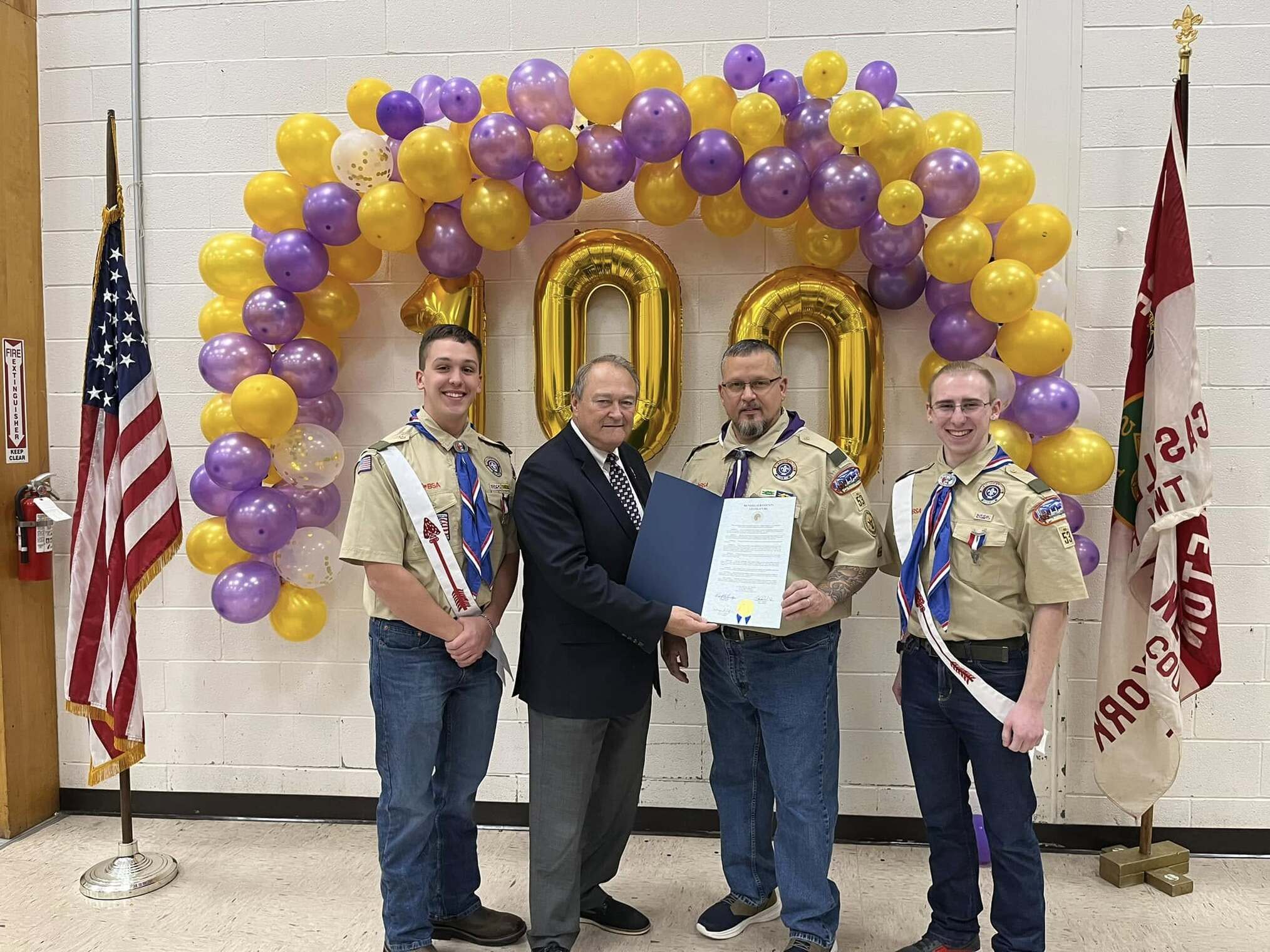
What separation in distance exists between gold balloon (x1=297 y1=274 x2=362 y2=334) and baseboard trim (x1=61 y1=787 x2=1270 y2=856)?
1.81 metres

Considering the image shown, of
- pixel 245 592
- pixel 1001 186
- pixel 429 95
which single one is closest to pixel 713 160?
pixel 1001 186

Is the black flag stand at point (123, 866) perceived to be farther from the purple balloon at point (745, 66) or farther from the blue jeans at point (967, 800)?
the blue jeans at point (967, 800)

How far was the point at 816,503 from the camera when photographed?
2.36 meters

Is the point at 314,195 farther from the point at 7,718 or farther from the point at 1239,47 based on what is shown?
the point at 1239,47

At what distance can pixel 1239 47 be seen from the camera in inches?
115

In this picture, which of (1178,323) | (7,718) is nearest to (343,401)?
(7,718)

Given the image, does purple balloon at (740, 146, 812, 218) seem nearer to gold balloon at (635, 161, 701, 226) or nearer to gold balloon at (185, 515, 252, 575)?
gold balloon at (635, 161, 701, 226)

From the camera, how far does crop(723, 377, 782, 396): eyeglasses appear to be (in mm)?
2369

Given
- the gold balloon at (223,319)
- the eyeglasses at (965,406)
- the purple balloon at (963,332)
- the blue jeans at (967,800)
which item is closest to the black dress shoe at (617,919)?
the blue jeans at (967,800)

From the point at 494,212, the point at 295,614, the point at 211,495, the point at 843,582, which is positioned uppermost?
the point at 494,212

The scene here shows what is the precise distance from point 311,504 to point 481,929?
150 centimetres

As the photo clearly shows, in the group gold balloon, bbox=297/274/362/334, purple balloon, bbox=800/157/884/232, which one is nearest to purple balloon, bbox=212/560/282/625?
gold balloon, bbox=297/274/362/334

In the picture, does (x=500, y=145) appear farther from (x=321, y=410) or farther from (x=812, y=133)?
(x=321, y=410)

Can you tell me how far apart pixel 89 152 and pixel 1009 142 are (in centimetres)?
340
